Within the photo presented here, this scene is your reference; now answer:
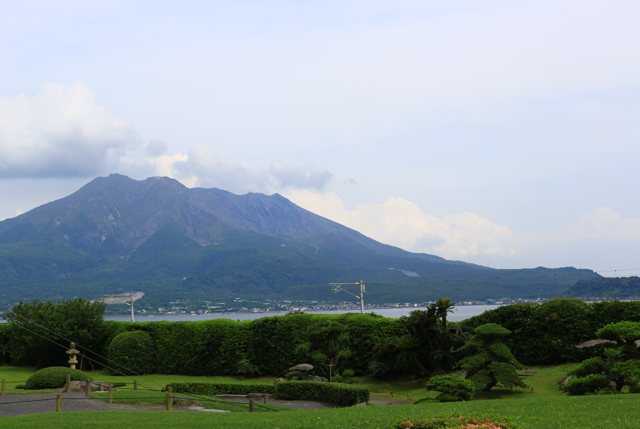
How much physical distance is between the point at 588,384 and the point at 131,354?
85.7ft

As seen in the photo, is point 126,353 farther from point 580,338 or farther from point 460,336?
point 580,338

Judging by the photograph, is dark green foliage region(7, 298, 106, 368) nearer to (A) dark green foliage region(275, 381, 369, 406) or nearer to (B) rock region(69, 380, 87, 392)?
(B) rock region(69, 380, 87, 392)

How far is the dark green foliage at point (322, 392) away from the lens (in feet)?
88.4

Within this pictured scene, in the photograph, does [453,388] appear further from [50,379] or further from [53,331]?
[53,331]

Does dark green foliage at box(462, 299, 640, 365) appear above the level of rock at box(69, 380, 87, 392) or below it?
above

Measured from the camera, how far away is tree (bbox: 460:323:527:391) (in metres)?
26.9

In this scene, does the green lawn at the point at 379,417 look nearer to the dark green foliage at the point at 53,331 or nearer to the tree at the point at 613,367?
the tree at the point at 613,367

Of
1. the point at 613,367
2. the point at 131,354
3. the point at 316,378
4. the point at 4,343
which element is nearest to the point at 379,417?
the point at 613,367

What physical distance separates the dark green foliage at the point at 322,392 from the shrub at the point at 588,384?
7.31 meters

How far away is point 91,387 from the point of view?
3123 centimetres

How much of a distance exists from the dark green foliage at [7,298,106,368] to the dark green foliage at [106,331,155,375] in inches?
92.2

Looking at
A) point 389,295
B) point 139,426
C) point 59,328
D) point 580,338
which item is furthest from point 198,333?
point 389,295

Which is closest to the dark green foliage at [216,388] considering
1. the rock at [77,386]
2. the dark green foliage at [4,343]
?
the rock at [77,386]

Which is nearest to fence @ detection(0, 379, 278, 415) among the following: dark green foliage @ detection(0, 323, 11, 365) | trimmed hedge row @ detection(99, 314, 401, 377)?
trimmed hedge row @ detection(99, 314, 401, 377)
